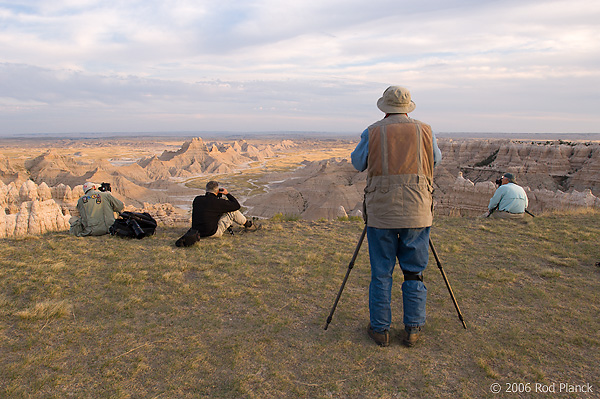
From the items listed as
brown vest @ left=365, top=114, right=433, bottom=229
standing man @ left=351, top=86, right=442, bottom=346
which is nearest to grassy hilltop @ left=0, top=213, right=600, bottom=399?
standing man @ left=351, top=86, right=442, bottom=346

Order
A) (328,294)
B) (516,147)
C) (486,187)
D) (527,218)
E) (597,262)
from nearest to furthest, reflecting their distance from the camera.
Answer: (328,294), (597,262), (527,218), (486,187), (516,147)

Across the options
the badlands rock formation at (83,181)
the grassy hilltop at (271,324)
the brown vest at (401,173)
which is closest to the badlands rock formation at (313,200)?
the badlands rock formation at (83,181)

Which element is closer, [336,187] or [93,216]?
[93,216]

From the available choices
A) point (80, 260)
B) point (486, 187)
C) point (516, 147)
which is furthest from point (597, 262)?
point (516, 147)

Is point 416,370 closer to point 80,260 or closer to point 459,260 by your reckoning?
point 459,260

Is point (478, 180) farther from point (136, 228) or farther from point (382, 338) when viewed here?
point (382, 338)

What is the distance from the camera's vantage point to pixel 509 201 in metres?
11.1

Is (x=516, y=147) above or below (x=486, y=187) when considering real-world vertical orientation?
above

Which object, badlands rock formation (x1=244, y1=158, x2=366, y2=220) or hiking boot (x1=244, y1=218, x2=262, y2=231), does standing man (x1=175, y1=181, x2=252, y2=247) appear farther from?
badlands rock formation (x1=244, y1=158, x2=366, y2=220)

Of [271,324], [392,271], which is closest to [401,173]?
[392,271]

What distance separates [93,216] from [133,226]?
1.17 metres

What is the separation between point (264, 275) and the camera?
648 cm

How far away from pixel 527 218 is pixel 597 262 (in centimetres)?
431

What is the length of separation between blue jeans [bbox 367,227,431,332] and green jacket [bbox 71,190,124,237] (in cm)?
763
